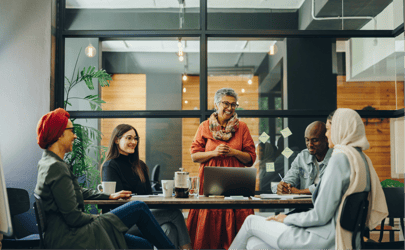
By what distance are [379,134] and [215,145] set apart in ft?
7.55

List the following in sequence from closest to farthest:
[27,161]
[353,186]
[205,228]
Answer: [353,186], [205,228], [27,161]

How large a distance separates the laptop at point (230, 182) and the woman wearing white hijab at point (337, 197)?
0.43m

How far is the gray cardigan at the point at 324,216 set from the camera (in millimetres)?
1930

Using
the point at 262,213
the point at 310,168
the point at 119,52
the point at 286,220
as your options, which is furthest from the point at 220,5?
the point at 286,220

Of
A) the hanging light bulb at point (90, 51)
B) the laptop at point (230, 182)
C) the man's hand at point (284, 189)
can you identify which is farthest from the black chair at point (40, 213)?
the hanging light bulb at point (90, 51)

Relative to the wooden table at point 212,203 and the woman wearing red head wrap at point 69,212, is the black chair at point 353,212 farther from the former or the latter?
the woman wearing red head wrap at point 69,212

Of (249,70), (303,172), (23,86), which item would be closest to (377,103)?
(249,70)

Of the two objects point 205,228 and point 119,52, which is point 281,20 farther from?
point 205,228

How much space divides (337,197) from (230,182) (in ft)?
2.62

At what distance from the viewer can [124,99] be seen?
4301mm

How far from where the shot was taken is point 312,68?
441 centimetres

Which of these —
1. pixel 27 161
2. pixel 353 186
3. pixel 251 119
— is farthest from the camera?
pixel 251 119

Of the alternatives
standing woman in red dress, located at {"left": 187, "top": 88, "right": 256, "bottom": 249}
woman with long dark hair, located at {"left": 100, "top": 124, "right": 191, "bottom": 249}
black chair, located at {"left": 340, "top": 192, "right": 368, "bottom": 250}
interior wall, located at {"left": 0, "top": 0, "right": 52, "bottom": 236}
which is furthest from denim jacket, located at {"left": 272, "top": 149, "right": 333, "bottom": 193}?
interior wall, located at {"left": 0, "top": 0, "right": 52, "bottom": 236}

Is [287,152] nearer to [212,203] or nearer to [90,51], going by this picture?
[212,203]
